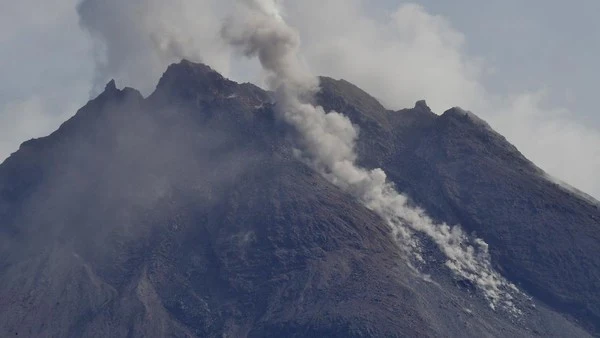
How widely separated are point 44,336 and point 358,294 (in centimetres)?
5796

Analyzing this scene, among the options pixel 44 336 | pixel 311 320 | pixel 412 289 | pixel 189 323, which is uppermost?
pixel 412 289

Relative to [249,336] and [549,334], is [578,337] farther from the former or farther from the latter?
[249,336]

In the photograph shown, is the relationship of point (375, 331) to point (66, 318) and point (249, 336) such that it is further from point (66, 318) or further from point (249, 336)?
point (66, 318)

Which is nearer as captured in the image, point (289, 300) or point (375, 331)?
point (375, 331)

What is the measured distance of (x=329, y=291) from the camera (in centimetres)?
19625

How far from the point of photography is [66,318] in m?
196

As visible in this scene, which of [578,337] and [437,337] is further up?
[578,337]

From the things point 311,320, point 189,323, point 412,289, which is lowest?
point 189,323

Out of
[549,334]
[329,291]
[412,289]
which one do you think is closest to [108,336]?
[329,291]

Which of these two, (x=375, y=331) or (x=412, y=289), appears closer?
(x=375, y=331)

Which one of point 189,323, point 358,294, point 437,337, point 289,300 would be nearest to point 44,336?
point 189,323

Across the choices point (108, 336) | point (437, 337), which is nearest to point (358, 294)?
point (437, 337)

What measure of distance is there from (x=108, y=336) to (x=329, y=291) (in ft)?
135

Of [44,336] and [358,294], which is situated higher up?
[358,294]
